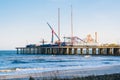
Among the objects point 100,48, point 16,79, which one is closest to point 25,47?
point 100,48

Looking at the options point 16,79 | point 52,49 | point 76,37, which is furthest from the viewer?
point 76,37

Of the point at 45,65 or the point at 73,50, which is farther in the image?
the point at 73,50

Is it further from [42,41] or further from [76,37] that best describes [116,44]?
[42,41]

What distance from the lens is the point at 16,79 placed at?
21578 mm

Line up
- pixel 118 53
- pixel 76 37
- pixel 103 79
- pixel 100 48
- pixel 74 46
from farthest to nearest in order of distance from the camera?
pixel 76 37
pixel 74 46
pixel 100 48
pixel 118 53
pixel 103 79

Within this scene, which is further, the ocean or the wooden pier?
the wooden pier

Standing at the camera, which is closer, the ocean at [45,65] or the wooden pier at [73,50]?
the ocean at [45,65]

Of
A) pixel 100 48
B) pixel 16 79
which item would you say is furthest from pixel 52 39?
pixel 16 79

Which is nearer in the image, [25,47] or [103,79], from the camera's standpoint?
[103,79]

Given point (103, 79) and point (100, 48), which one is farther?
point (100, 48)

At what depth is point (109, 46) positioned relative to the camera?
312 feet

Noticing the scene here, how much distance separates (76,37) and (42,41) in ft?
45.6

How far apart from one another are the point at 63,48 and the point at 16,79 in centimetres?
8875

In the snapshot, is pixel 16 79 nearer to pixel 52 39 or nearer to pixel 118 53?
pixel 118 53
